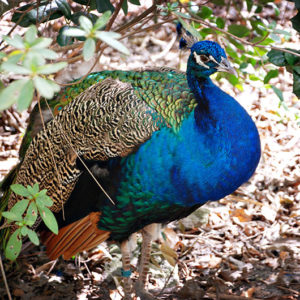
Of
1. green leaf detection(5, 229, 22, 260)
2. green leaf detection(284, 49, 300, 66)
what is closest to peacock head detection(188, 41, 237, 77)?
green leaf detection(284, 49, 300, 66)

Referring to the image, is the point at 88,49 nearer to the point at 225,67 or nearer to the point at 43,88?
the point at 43,88

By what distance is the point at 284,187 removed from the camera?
4023 mm

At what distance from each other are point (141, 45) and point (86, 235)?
334cm

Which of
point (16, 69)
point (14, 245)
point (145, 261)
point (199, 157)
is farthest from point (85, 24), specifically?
point (145, 261)

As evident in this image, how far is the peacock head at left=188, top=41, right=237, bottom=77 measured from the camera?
2373 millimetres

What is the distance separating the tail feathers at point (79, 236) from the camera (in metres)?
2.78

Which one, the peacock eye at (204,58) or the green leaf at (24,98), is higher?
the green leaf at (24,98)

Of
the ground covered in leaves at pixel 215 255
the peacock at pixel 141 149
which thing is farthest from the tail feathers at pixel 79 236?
the ground covered in leaves at pixel 215 255

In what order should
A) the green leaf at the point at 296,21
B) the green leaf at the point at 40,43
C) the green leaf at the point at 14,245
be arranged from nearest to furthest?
the green leaf at the point at 40,43, the green leaf at the point at 14,245, the green leaf at the point at 296,21

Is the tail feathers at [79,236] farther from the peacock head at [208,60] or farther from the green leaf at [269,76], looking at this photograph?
the green leaf at [269,76]

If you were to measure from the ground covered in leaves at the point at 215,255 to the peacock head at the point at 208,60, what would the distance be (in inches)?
44.3

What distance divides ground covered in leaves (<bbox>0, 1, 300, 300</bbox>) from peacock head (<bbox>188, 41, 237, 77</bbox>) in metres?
1.12

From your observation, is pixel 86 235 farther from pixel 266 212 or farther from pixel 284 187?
pixel 284 187

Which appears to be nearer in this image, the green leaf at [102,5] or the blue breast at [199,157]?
the green leaf at [102,5]
